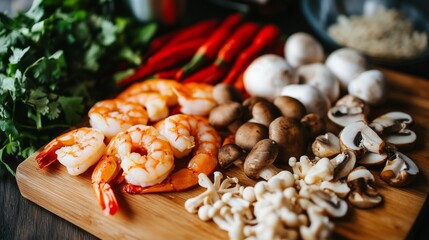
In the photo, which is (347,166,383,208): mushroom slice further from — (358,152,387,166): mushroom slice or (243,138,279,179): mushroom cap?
(243,138,279,179): mushroom cap

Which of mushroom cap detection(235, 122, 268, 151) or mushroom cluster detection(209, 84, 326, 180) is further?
mushroom cap detection(235, 122, 268, 151)

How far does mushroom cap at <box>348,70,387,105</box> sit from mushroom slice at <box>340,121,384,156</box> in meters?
0.32

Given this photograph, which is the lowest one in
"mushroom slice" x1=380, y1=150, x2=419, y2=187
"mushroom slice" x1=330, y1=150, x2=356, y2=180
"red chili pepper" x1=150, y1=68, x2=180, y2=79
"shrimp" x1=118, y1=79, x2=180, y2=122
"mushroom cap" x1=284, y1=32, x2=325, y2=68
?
"mushroom slice" x1=380, y1=150, x2=419, y2=187

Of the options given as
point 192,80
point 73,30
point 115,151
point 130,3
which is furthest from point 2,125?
point 130,3

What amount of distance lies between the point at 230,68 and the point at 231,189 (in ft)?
3.43

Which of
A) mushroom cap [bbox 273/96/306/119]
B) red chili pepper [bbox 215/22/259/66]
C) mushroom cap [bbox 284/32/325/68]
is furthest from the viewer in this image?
red chili pepper [bbox 215/22/259/66]

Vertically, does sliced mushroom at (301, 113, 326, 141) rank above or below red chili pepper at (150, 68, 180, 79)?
below

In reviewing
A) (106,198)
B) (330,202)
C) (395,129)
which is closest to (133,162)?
(106,198)

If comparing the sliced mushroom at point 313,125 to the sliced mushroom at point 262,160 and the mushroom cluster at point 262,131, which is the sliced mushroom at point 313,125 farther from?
the sliced mushroom at point 262,160

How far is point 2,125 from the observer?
6.33ft

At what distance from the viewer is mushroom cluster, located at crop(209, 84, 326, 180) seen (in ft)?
5.97

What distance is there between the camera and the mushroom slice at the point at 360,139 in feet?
6.08

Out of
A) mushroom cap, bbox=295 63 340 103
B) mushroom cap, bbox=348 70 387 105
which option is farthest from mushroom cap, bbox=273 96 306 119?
mushroom cap, bbox=348 70 387 105

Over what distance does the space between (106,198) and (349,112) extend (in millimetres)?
1184
